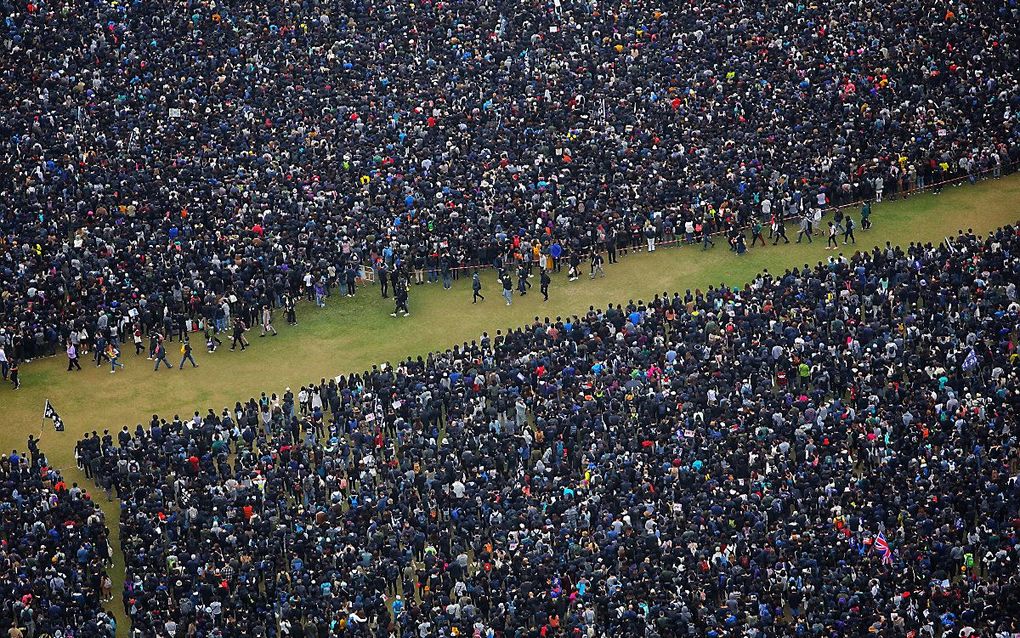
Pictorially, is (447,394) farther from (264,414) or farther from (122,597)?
(122,597)

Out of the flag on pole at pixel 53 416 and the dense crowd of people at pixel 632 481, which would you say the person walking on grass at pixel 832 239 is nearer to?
Result: the dense crowd of people at pixel 632 481

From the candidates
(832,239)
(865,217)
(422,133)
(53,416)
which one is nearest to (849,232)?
(832,239)

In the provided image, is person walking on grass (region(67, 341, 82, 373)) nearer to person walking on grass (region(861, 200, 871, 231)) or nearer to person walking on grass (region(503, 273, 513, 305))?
person walking on grass (region(503, 273, 513, 305))

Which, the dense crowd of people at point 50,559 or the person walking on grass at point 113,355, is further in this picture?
the person walking on grass at point 113,355

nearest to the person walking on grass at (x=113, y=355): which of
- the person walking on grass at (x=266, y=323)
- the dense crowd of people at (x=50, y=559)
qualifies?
the person walking on grass at (x=266, y=323)

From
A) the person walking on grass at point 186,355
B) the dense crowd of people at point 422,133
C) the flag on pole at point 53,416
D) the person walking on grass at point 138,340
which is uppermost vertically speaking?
the dense crowd of people at point 422,133

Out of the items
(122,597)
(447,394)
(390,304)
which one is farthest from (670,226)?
(122,597)

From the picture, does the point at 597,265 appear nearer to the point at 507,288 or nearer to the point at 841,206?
the point at 507,288
